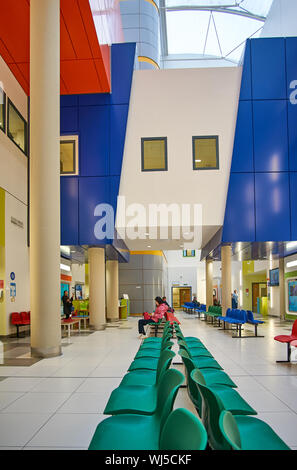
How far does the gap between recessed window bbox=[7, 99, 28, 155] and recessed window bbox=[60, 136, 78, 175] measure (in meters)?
1.41

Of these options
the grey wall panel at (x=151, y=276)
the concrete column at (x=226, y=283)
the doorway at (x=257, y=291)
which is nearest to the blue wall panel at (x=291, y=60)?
the concrete column at (x=226, y=283)

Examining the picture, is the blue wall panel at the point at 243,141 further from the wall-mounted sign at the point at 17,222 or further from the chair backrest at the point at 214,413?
the chair backrest at the point at 214,413

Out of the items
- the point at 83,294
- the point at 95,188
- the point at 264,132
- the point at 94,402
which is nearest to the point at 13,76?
the point at 95,188

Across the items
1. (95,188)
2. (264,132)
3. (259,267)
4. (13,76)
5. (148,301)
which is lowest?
(148,301)

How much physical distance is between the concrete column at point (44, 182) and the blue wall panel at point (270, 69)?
8043mm

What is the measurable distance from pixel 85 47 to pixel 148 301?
62.7ft

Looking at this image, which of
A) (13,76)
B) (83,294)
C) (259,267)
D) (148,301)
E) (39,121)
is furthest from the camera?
(83,294)

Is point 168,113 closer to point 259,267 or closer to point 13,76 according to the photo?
point 13,76

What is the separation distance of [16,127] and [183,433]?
13850 millimetres

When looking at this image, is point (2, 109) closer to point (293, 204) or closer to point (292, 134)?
point (292, 134)

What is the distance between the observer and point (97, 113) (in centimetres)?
1514

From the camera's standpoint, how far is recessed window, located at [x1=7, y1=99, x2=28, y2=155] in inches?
535

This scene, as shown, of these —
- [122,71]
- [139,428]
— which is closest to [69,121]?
[122,71]

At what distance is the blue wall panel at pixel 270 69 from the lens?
14.9m
